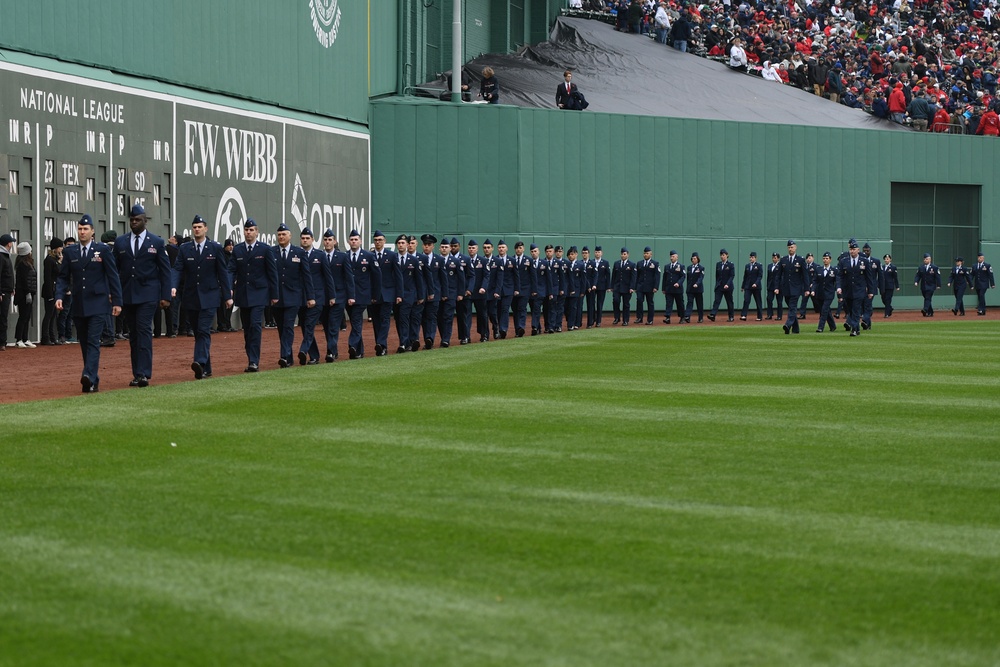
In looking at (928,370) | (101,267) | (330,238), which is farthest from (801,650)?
(330,238)

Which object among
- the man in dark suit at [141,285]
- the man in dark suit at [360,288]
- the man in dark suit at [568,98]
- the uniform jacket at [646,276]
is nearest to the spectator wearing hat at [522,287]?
the man in dark suit at [360,288]

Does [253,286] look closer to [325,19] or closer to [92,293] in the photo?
[92,293]

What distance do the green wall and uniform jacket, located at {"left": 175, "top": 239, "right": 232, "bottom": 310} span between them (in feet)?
71.1

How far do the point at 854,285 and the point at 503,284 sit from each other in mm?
7206

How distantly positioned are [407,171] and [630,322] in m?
7.48

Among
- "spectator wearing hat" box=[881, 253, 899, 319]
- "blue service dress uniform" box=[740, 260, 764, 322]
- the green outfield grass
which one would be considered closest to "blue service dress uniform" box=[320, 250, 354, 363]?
the green outfield grass

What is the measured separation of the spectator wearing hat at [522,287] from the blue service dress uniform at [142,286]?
543 inches

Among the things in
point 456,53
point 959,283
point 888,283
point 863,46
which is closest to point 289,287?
point 456,53

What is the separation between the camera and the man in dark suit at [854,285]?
29.4 meters

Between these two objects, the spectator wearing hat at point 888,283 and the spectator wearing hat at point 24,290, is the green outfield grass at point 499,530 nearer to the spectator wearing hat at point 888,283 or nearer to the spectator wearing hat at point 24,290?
the spectator wearing hat at point 24,290

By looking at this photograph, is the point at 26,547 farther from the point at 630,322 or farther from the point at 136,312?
the point at 630,322

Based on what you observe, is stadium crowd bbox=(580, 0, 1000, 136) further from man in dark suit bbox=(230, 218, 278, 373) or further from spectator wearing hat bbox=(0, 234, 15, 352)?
man in dark suit bbox=(230, 218, 278, 373)

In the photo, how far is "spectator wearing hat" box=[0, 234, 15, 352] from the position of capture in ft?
75.1

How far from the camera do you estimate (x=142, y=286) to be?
1667 centimetres
